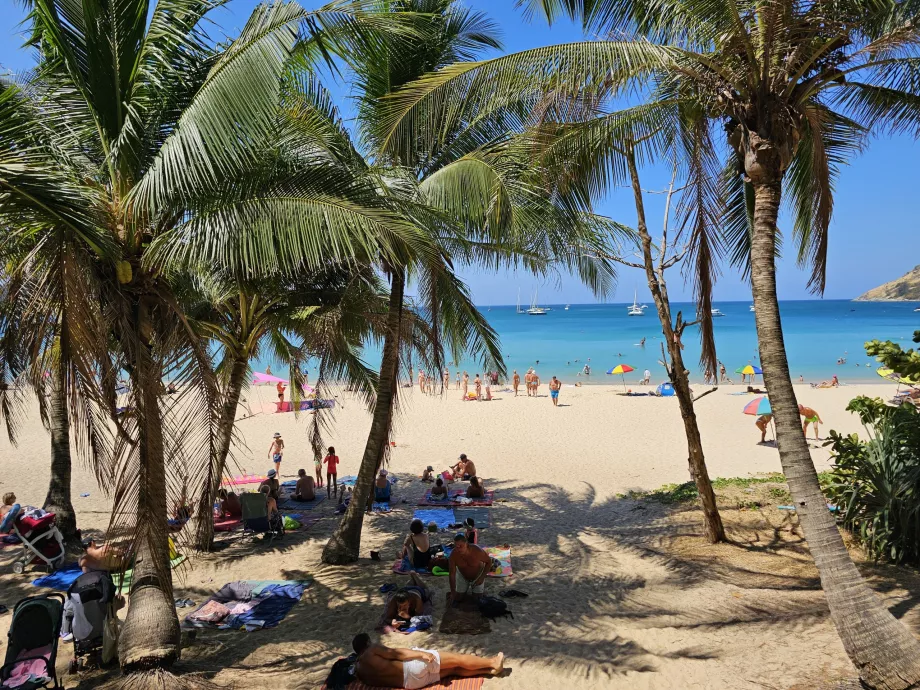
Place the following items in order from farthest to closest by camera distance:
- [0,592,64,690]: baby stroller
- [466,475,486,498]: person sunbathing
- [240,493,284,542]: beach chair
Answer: [466,475,486,498]: person sunbathing < [240,493,284,542]: beach chair < [0,592,64,690]: baby stroller

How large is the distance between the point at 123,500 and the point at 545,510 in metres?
6.91

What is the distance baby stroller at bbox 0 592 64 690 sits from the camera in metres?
4.24

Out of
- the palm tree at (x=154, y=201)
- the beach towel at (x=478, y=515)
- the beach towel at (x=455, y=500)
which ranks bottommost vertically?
the beach towel at (x=478, y=515)

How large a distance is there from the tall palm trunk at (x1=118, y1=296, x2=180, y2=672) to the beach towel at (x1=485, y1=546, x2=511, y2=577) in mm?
3575

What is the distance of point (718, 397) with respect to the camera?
75.2 feet

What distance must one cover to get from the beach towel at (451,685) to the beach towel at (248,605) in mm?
1563

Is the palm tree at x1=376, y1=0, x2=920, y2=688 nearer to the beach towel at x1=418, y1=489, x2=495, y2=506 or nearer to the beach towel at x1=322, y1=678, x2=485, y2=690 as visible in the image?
the beach towel at x1=322, y1=678, x2=485, y2=690

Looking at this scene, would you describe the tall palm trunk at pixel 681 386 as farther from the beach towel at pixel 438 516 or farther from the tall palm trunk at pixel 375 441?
the beach towel at pixel 438 516

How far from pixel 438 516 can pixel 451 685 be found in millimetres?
4905

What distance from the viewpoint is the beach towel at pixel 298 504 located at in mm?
10062

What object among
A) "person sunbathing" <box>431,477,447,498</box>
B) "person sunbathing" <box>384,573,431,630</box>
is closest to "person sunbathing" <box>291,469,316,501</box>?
"person sunbathing" <box>431,477,447,498</box>

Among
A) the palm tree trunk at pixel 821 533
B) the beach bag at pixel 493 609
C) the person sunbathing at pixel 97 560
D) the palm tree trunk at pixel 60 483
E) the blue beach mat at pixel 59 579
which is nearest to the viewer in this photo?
the palm tree trunk at pixel 821 533

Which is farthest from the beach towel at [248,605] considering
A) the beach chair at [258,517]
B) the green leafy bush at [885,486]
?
the green leafy bush at [885,486]

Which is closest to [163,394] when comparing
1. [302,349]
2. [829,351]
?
[302,349]
